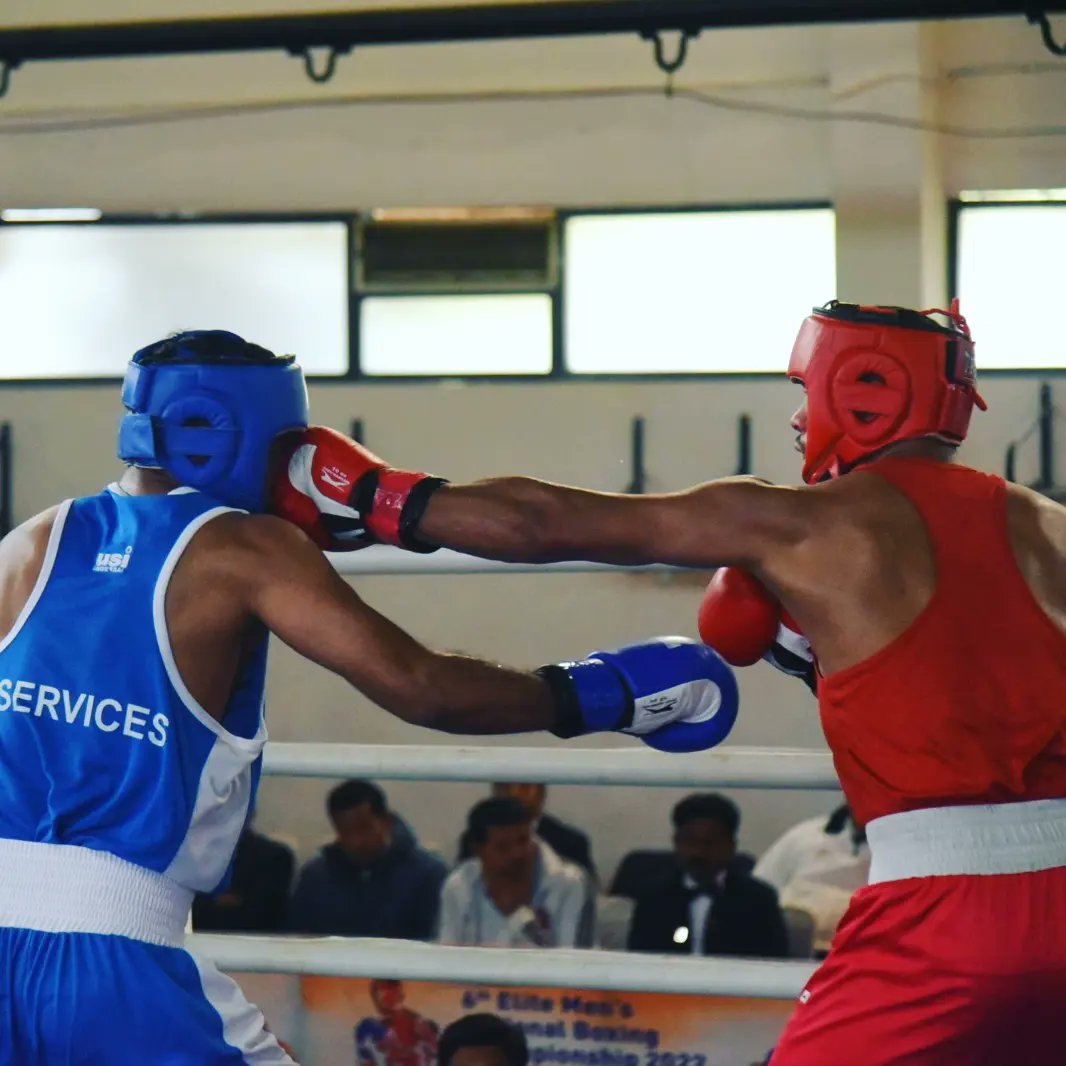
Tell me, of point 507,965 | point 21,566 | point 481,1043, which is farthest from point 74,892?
point 481,1043

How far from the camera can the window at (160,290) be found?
19.9ft

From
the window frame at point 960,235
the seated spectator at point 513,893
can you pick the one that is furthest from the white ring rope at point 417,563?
the window frame at point 960,235

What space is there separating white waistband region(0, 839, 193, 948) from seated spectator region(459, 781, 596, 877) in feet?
9.43

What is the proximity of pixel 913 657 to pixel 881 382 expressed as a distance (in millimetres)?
384

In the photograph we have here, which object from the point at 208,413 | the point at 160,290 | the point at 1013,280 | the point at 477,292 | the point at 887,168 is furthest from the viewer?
the point at 160,290

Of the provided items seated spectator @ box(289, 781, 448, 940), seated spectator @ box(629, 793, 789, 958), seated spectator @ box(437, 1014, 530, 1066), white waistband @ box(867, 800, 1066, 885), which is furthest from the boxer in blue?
seated spectator @ box(289, 781, 448, 940)

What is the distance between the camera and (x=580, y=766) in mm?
2395

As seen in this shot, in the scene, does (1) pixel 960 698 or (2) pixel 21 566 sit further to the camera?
(2) pixel 21 566

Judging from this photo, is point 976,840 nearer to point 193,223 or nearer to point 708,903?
point 708,903

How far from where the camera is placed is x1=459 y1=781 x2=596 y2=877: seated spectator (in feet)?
15.8

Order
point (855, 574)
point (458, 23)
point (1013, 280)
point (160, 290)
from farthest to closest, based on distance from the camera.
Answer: point (160, 290) → point (1013, 280) → point (458, 23) → point (855, 574)

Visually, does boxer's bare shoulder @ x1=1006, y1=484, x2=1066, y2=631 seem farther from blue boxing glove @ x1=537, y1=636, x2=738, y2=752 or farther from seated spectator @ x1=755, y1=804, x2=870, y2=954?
seated spectator @ x1=755, y1=804, x2=870, y2=954

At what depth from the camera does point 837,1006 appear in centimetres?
189

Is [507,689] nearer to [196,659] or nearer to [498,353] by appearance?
[196,659]
